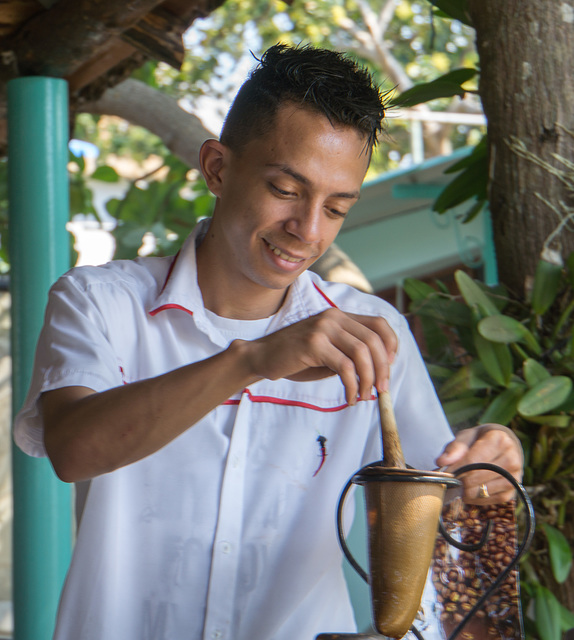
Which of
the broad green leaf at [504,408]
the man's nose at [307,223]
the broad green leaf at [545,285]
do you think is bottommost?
the broad green leaf at [504,408]

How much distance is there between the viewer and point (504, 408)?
5.81 ft

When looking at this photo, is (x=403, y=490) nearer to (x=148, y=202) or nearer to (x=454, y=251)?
(x=148, y=202)

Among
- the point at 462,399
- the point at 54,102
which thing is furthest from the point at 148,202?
the point at 462,399

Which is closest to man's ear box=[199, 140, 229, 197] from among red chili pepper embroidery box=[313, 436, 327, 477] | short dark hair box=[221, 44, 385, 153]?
short dark hair box=[221, 44, 385, 153]

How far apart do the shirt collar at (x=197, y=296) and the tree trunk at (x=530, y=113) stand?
627 millimetres

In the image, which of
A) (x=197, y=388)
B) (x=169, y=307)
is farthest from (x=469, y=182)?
(x=197, y=388)

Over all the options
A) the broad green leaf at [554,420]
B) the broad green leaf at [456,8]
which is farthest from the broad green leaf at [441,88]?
the broad green leaf at [554,420]

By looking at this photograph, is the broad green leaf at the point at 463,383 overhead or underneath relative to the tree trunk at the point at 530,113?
underneath

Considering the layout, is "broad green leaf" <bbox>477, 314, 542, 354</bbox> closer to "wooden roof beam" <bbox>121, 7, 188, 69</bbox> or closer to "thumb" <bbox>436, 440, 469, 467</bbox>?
"thumb" <bbox>436, 440, 469, 467</bbox>

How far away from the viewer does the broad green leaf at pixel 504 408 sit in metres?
1.76

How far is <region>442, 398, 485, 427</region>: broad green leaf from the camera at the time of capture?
71.9 inches

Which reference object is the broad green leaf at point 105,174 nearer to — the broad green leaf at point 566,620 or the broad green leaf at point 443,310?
the broad green leaf at point 443,310

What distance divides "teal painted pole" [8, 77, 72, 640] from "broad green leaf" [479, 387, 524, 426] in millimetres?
1177

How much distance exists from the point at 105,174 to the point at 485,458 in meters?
3.09
